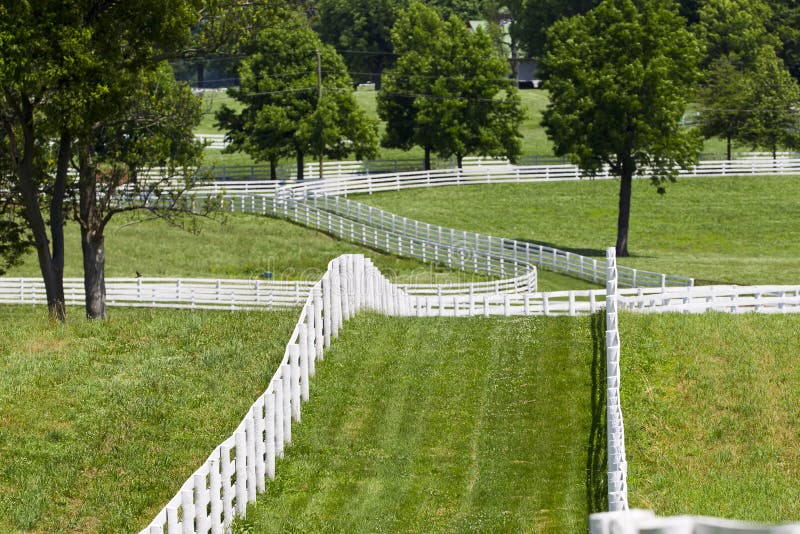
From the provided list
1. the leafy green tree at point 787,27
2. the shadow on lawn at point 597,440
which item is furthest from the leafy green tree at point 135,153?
the leafy green tree at point 787,27

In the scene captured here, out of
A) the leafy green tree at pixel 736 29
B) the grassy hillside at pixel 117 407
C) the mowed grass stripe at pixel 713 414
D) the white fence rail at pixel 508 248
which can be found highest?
the leafy green tree at pixel 736 29

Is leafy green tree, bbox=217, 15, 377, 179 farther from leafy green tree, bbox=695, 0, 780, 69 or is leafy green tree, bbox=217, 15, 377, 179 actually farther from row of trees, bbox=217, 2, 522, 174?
leafy green tree, bbox=695, 0, 780, 69

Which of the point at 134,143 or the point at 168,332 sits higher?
the point at 134,143

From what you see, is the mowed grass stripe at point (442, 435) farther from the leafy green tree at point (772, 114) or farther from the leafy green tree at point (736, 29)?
the leafy green tree at point (736, 29)

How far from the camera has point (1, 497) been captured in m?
16.3

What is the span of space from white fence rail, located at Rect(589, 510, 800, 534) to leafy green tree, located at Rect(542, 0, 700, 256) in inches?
2392

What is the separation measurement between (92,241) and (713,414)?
1797 cm

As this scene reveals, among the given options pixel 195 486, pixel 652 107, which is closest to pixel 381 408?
pixel 195 486

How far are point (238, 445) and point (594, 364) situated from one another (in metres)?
9.13

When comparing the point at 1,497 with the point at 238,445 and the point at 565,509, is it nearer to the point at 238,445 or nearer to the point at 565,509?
the point at 238,445

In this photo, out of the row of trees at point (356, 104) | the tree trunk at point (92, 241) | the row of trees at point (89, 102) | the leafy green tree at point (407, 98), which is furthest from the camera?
the leafy green tree at point (407, 98)

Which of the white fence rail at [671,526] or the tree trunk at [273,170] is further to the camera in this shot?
the tree trunk at [273,170]

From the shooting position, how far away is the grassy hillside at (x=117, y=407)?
1619 centimetres

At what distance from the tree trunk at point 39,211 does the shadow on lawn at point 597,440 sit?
13.1 m
